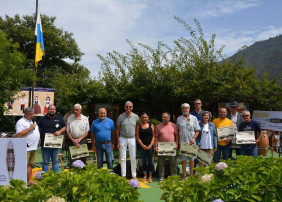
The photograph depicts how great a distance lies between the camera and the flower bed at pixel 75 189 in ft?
7.39

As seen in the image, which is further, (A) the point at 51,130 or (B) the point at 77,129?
(B) the point at 77,129

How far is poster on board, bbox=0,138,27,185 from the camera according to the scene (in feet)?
14.0

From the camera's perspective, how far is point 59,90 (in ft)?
79.2

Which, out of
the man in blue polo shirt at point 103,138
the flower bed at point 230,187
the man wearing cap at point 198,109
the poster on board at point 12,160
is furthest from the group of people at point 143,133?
the flower bed at point 230,187

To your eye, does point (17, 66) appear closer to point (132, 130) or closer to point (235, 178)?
point (132, 130)

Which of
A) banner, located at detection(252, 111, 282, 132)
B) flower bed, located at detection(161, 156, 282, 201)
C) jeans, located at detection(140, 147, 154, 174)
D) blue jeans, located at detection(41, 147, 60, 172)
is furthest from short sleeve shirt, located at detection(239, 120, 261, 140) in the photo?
blue jeans, located at detection(41, 147, 60, 172)

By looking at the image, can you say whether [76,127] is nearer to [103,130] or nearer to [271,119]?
[103,130]

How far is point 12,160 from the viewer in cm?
436

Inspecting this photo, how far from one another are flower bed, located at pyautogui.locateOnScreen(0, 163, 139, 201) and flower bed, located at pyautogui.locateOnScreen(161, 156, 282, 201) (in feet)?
1.25

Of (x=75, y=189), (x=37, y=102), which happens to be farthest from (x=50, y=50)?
(x=75, y=189)

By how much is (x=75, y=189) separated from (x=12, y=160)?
2569 millimetres

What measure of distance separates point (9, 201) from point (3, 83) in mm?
11440

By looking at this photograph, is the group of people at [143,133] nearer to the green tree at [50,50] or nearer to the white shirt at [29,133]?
the white shirt at [29,133]

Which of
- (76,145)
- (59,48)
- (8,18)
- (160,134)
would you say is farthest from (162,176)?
(8,18)
